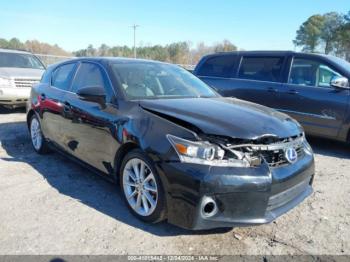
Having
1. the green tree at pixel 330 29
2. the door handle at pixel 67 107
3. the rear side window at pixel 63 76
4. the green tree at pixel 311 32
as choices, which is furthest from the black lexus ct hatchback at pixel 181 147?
the green tree at pixel 311 32

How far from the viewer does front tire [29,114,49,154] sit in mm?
5508

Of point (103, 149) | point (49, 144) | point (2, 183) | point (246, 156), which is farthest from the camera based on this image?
point (49, 144)

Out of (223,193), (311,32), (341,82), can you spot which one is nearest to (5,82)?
(341,82)

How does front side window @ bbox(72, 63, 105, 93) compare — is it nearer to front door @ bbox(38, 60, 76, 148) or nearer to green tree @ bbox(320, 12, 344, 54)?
front door @ bbox(38, 60, 76, 148)

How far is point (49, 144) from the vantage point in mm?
5305

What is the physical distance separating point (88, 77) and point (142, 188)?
180 cm

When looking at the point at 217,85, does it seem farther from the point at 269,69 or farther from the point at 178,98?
the point at 178,98

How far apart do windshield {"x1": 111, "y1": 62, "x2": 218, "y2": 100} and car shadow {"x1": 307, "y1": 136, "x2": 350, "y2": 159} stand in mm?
2811

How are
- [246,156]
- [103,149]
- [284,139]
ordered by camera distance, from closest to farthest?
[246,156]
[284,139]
[103,149]

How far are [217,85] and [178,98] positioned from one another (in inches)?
143

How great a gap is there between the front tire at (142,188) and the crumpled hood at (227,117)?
52 cm

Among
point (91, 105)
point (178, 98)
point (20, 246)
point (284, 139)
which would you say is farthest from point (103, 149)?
point (284, 139)

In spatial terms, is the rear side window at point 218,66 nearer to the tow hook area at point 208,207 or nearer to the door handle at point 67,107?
the door handle at point 67,107

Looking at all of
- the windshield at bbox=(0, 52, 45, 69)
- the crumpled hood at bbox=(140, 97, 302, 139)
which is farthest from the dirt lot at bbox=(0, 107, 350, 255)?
the windshield at bbox=(0, 52, 45, 69)
